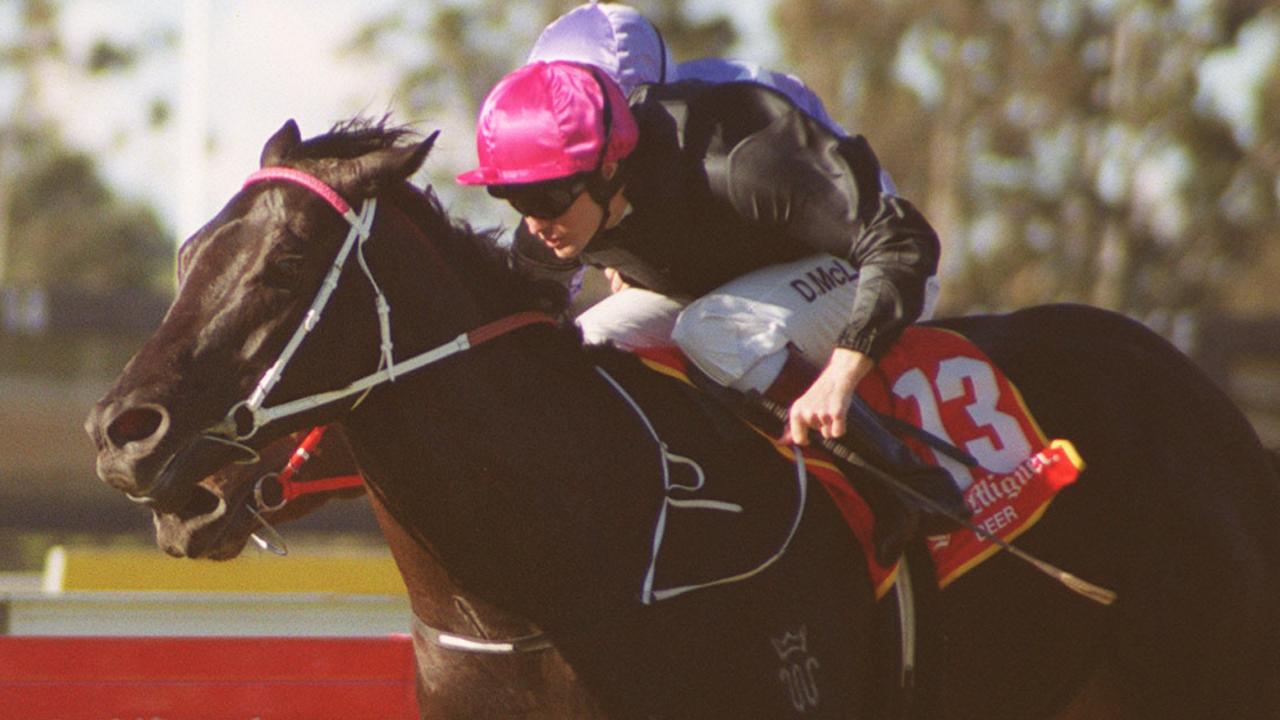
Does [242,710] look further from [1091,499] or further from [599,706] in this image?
[1091,499]

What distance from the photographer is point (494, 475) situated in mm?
3152

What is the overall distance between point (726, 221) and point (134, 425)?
3.87ft

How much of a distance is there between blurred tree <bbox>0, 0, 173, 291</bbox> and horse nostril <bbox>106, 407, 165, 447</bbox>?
38.0m

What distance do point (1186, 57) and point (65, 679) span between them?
24.5m

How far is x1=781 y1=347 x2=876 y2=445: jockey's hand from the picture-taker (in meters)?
3.25

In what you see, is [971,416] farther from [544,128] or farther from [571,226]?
[544,128]

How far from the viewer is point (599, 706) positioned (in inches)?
121

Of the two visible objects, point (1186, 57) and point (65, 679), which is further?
point (1186, 57)

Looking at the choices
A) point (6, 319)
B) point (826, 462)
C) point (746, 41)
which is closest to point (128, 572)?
point (826, 462)

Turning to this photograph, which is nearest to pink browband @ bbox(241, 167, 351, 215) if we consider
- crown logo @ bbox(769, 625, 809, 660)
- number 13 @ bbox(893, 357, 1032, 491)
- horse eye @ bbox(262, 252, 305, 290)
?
horse eye @ bbox(262, 252, 305, 290)

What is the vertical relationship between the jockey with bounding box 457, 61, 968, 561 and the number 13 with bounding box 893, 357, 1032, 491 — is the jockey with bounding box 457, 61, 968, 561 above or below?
above

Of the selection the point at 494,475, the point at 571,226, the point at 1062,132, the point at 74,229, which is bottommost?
the point at 74,229

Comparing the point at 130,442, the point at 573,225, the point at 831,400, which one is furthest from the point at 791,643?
the point at 130,442

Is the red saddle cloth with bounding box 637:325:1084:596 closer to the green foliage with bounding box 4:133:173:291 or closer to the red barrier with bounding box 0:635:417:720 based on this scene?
the red barrier with bounding box 0:635:417:720
